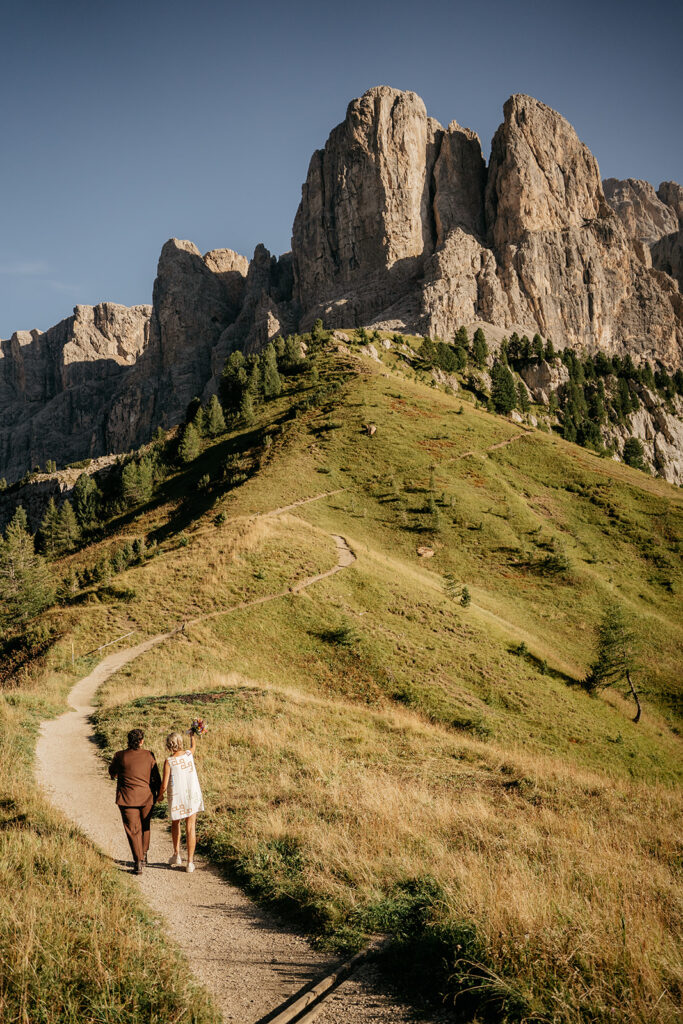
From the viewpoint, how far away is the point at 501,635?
32.0 meters

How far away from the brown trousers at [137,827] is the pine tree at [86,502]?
236ft

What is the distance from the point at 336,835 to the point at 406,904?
2.26 meters

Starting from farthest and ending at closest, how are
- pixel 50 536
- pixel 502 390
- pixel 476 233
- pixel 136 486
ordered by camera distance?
1. pixel 476 233
2. pixel 502 390
3. pixel 50 536
4. pixel 136 486

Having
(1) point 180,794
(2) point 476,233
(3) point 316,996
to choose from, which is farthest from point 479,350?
(3) point 316,996

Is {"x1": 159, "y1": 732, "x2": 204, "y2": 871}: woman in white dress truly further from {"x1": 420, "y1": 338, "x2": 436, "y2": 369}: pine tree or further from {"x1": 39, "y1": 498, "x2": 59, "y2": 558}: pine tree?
{"x1": 420, "y1": 338, "x2": 436, "y2": 369}: pine tree

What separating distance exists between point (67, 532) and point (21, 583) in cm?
2390

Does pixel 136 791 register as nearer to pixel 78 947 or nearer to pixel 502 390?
pixel 78 947

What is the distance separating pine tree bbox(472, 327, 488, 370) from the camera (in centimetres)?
13038

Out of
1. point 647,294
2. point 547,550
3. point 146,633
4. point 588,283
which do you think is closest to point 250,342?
point 588,283

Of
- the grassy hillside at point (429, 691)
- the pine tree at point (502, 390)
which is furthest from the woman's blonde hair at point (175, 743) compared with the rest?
the pine tree at point (502, 390)

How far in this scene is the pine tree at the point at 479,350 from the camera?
428 feet

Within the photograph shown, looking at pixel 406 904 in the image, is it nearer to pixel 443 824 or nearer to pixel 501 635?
pixel 443 824

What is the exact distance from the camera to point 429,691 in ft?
80.5

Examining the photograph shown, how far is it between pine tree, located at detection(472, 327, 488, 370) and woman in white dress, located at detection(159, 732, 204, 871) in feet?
433
